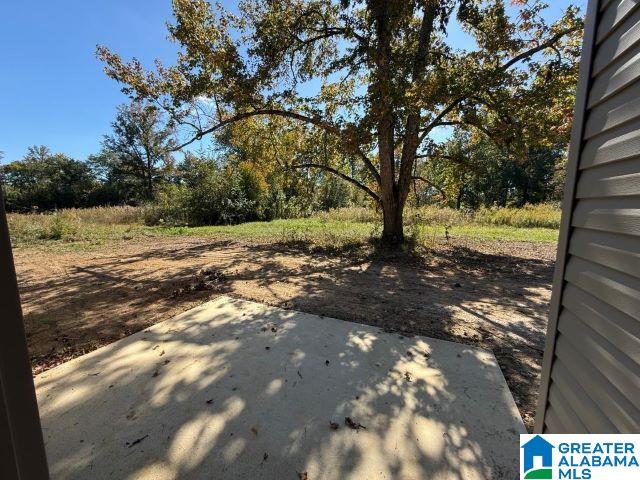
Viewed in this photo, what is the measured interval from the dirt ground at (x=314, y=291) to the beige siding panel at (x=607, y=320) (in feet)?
3.65

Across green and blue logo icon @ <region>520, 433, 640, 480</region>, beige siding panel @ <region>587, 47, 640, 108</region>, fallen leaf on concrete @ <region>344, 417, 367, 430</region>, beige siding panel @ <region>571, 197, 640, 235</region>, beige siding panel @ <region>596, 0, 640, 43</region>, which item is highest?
beige siding panel @ <region>596, 0, 640, 43</region>

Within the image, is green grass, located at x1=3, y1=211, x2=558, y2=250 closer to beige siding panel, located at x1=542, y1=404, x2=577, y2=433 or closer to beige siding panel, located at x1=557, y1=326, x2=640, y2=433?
beige siding panel, located at x1=542, y1=404, x2=577, y2=433

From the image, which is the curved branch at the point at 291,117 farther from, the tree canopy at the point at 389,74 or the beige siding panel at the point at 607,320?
the beige siding panel at the point at 607,320

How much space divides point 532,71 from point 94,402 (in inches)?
311

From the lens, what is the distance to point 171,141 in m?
27.8

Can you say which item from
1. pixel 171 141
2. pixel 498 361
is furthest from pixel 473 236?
pixel 171 141

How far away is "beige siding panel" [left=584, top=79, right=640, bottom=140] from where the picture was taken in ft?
3.14

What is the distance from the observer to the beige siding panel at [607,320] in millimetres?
915

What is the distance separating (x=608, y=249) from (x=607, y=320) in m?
0.24

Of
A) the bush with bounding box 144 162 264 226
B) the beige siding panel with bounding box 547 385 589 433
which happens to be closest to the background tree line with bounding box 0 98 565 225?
the bush with bounding box 144 162 264 226

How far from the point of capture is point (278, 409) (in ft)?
6.33

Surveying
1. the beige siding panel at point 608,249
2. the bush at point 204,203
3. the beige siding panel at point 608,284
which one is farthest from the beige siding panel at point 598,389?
the bush at point 204,203

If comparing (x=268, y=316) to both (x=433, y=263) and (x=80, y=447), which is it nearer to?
(x=80, y=447)

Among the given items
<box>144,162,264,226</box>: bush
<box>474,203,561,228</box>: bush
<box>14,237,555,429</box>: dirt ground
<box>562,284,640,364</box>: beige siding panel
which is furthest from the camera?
<box>144,162,264,226</box>: bush
